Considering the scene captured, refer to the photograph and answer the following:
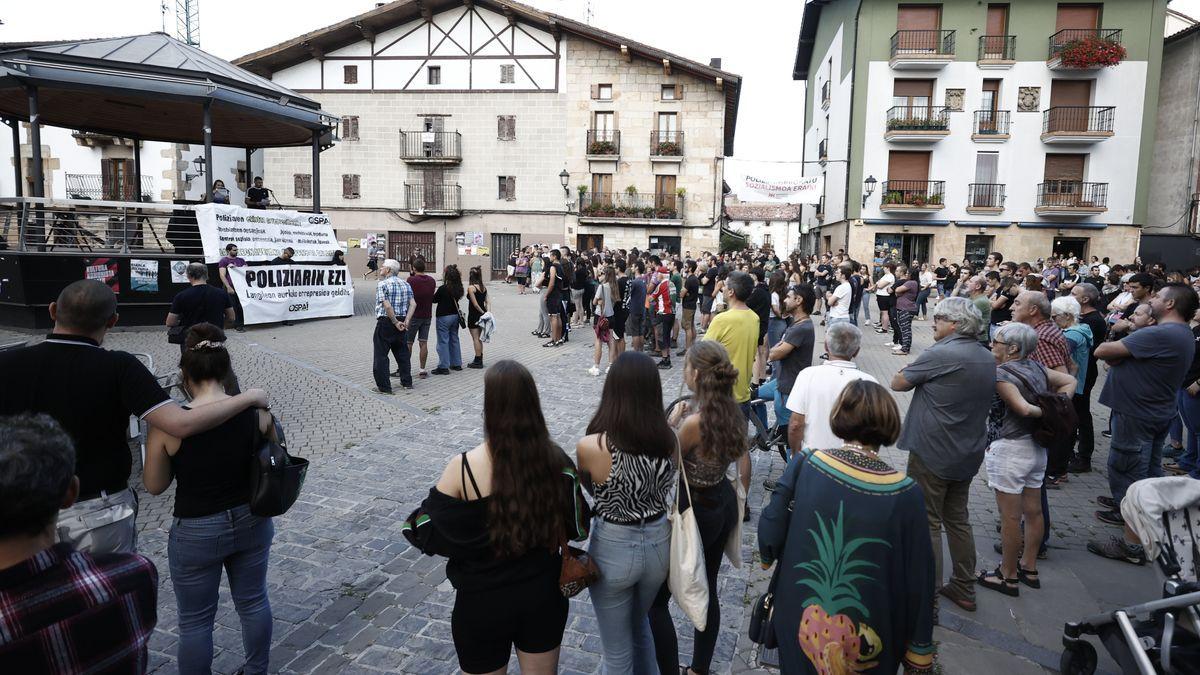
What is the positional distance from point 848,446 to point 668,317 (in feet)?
30.7

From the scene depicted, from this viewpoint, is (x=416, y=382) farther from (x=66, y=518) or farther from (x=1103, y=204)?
(x=1103, y=204)

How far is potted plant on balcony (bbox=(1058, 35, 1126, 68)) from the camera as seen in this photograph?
26.4m

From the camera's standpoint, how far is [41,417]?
1732mm

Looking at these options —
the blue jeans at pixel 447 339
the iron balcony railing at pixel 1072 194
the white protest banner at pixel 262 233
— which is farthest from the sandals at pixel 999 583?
the iron balcony railing at pixel 1072 194

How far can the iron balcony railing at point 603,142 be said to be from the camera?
102ft

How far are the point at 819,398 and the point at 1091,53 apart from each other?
1220 inches

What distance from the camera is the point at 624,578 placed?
267cm

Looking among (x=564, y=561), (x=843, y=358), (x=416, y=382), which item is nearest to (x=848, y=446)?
(x=564, y=561)

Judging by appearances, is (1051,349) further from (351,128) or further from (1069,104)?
(351,128)

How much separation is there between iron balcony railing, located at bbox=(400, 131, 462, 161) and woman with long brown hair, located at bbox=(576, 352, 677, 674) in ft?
101

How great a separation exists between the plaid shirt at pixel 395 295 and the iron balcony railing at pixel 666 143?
23.5 meters

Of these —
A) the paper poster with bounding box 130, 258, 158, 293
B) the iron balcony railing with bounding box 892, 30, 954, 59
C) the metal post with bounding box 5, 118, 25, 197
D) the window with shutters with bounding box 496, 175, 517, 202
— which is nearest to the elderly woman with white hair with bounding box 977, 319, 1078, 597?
the paper poster with bounding box 130, 258, 158, 293

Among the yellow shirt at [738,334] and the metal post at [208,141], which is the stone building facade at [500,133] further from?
the yellow shirt at [738,334]

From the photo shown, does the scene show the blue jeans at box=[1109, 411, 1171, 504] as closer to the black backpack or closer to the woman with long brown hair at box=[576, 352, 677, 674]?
the black backpack
